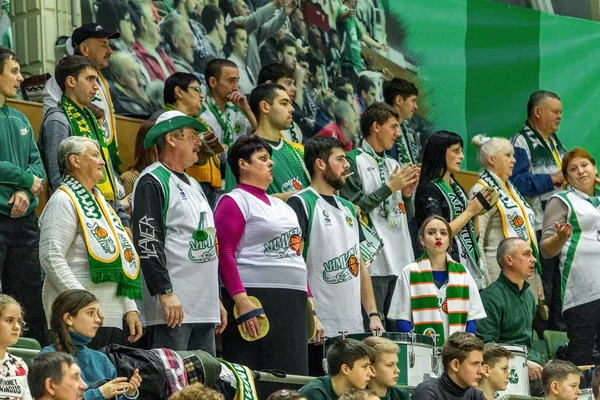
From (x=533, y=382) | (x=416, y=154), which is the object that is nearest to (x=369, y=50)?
(x=416, y=154)

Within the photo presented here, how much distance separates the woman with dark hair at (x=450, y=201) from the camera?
798cm

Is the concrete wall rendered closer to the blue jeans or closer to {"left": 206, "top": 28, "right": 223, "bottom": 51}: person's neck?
{"left": 206, "top": 28, "right": 223, "bottom": 51}: person's neck

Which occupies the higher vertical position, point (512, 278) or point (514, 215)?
point (514, 215)

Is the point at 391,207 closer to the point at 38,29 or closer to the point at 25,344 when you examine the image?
the point at 38,29

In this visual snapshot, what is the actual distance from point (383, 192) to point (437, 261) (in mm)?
513

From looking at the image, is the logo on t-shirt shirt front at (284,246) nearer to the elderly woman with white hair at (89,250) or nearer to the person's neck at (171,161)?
the person's neck at (171,161)

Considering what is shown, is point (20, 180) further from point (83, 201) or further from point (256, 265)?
point (256, 265)

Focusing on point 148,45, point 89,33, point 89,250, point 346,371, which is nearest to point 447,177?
point 148,45

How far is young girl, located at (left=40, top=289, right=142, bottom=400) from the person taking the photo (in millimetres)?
5129

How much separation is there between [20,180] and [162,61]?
8.10ft

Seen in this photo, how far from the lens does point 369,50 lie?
977cm

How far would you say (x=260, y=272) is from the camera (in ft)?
21.2

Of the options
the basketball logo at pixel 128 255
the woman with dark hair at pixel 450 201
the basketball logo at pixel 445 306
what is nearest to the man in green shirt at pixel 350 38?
the woman with dark hair at pixel 450 201

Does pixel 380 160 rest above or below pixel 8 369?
above
